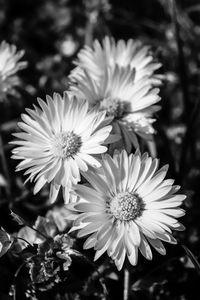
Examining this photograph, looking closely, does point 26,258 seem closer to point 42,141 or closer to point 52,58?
point 42,141

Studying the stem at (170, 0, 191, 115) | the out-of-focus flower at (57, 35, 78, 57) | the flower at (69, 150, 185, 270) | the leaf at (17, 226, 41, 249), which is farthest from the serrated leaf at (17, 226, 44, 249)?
the out-of-focus flower at (57, 35, 78, 57)

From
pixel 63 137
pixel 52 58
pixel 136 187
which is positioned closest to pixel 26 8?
pixel 52 58

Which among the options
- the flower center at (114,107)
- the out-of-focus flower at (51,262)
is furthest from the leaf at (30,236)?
the flower center at (114,107)

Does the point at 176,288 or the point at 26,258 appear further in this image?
the point at 176,288

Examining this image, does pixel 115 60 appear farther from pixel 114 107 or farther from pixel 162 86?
pixel 114 107

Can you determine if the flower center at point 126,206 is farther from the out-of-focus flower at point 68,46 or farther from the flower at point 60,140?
the out-of-focus flower at point 68,46

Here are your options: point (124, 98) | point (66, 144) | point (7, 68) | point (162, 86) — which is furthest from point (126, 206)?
point (7, 68)
